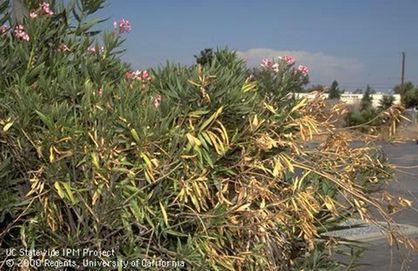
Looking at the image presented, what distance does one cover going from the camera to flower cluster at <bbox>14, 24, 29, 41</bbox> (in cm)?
328

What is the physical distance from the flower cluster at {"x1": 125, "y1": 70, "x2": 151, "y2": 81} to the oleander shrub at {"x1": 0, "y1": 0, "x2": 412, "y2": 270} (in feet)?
0.05

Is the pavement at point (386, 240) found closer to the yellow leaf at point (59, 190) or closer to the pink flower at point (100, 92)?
the pink flower at point (100, 92)

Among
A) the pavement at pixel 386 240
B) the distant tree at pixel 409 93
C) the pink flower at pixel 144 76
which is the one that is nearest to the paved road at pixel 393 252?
the pavement at pixel 386 240

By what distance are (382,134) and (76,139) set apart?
203 centimetres

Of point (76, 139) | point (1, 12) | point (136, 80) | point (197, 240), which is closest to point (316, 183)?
point (197, 240)

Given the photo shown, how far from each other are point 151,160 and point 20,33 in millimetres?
1073

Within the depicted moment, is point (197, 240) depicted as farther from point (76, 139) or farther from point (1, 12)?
point (1, 12)

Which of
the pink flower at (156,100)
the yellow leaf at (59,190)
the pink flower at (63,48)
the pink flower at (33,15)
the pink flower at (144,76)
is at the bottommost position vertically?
the yellow leaf at (59,190)

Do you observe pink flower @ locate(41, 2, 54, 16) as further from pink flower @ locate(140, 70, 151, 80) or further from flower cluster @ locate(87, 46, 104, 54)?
pink flower @ locate(140, 70, 151, 80)

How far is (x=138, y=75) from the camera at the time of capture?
3.54 metres

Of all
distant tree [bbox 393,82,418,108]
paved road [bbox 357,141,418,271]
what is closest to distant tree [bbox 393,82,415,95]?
distant tree [bbox 393,82,418,108]

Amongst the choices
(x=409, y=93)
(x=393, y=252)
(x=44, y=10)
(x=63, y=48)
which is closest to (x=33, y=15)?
(x=44, y=10)

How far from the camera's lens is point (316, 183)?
3.47m

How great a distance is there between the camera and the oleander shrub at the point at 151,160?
112 inches
